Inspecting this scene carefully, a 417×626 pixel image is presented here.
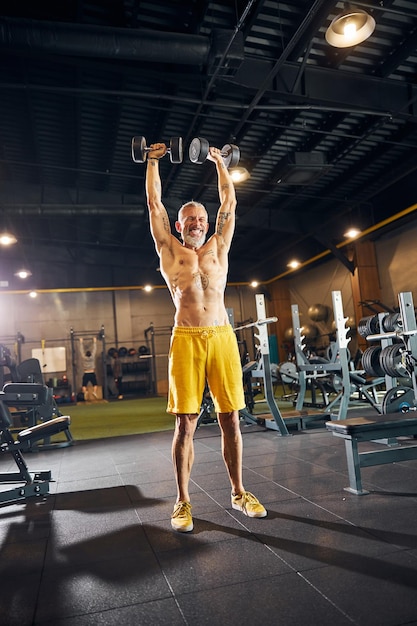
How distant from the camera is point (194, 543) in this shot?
1785mm

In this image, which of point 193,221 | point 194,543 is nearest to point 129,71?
point 193,221

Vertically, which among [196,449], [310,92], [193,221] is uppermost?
[310,92]

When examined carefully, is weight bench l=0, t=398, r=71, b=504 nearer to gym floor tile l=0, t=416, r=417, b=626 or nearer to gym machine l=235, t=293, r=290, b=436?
gym floor tile l=0, t=416, r=417, b=626

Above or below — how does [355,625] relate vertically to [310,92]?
below

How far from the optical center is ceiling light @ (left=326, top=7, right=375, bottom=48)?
350 centimetres

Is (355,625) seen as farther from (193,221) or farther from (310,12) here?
(310,12)

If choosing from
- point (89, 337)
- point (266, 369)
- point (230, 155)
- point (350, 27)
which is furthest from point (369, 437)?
point (89, 337)

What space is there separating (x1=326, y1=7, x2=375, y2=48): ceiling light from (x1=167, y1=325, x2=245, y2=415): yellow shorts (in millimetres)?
2937

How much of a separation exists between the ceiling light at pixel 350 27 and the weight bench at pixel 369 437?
3.02 meters

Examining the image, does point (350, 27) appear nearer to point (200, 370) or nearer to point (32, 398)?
point (200, 370)

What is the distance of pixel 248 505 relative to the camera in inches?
82.0

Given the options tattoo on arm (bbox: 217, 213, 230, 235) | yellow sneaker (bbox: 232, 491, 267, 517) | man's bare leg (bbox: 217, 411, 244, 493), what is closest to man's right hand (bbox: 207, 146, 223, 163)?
tattoo on arm (bbox: 217, 213, 230, 235)

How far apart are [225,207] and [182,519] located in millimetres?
1504

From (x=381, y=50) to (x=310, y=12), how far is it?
1260 mm
